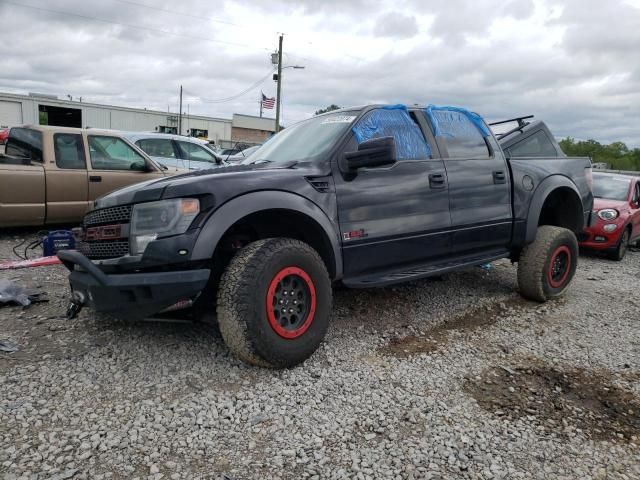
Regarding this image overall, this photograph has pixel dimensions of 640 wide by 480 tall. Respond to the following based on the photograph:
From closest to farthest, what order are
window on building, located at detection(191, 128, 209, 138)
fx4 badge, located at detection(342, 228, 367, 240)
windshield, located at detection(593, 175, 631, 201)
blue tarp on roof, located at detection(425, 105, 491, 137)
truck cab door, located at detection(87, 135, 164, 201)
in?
fx4 badge, located at detection(342, 228, 367, 240) → blue tarp on roof, located at detection(425, 105, 491, 137) → truck cab door, located at detection(87, 135, 164, 201) → windshield, located at detection(593, 175, 631, 201) → window on building, located at detection(191, 128, 209, 138)

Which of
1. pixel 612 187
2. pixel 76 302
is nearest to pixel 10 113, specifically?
pixel 612 187

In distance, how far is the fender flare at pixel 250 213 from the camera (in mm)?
2912

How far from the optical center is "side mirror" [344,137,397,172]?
3326 mm

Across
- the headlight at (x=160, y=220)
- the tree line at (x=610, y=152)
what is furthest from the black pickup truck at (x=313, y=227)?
the tree line at (x=610, y=152)

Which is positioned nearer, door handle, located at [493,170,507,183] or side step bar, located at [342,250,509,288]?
side step bar, located at [342,250,509,288]

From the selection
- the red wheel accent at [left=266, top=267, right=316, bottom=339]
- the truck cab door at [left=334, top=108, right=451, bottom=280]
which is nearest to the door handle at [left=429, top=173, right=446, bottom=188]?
the truck cab door at [left=334, top=108, right=451, bottom=280]

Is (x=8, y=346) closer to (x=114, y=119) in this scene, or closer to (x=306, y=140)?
(x=306, y=140)

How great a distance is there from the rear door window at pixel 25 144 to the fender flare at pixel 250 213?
5476 millimetres

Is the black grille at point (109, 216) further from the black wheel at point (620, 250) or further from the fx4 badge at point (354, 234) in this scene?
the black wheel at point (620, 250)

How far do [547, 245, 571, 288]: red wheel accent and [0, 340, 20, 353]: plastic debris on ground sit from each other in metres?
4.80

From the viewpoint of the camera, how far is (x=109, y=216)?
3166mm

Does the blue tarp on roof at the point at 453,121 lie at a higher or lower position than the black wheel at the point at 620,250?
higher

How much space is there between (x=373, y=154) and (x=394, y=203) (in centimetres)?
54

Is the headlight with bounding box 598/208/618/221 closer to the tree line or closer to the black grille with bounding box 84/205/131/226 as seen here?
the black grille with bounding box 84/205/131/226
